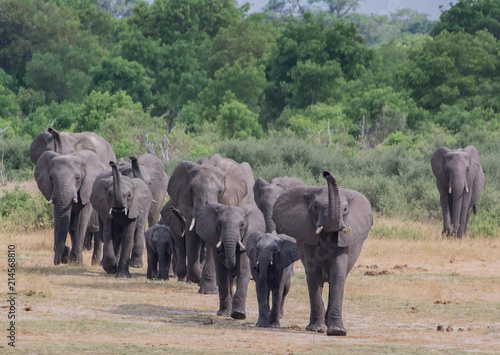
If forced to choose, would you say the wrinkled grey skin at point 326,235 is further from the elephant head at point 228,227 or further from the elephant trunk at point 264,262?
the elephant head at point 228,227

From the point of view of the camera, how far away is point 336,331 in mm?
10812

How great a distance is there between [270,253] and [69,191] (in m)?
6.58

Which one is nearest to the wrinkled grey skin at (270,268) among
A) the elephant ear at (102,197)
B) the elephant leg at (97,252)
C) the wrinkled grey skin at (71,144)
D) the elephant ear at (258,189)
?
the elephant ear at (102,197)

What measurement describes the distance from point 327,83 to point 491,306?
138 feet

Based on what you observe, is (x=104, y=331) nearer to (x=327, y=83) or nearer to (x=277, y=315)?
(x=277, y=315)

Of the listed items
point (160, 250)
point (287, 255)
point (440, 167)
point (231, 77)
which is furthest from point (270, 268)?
point (231, 77)

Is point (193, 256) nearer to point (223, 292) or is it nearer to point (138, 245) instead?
point (223, 292)

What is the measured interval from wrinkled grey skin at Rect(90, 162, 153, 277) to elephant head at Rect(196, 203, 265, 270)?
3.23 metres

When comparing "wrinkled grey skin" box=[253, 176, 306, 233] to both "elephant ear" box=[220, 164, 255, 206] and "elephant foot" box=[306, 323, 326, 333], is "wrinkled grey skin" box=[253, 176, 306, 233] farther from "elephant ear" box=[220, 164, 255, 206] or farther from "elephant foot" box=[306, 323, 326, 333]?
"elephant foot" box=[306, 323, 326, 333]

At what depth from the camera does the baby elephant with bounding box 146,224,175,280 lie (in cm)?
1590

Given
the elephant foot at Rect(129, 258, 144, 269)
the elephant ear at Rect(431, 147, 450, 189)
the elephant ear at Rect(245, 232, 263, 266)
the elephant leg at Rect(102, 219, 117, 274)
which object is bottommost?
the elephant foot at Rect(129, 258, 144, 269)

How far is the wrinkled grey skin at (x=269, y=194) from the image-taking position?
1697 cm

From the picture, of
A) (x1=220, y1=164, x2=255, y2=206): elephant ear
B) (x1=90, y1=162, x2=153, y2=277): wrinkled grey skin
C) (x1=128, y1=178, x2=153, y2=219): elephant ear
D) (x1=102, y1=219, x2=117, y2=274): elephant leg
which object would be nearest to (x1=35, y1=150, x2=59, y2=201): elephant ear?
(x1=90, y1=162, x2=153, y2=277): wrinkled grey skin

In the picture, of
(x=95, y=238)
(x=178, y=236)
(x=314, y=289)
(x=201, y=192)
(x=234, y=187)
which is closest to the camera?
(x=314, y=289)
